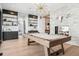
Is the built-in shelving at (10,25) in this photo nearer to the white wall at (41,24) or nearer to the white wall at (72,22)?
the white wall at (41,24)

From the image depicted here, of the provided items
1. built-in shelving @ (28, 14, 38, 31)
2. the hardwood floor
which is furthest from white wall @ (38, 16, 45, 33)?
the hardwood floor

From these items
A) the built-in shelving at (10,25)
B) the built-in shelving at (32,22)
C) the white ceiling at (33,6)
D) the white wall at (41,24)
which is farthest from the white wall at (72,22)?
the built-in shelving at (10,25)

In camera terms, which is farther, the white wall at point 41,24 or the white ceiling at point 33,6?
the white wall at point 41,24

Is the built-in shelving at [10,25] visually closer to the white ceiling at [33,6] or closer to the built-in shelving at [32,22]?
the white ceiling at [33,6]

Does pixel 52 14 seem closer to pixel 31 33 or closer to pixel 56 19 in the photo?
pixel 56 19

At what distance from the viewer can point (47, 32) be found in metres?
2.04

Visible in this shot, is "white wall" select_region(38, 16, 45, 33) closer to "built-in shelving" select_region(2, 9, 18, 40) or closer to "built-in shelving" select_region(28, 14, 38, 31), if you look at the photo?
"built-in shelving" select_region(28, 14, 38, 31)

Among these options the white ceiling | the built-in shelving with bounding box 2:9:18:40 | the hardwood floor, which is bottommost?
the hardwood floor

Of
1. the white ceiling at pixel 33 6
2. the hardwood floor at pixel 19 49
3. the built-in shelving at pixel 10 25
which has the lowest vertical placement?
the hardwood floor at pixel 19 49

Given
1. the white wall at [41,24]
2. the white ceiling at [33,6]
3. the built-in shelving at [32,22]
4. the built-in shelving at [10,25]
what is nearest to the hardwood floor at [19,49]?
the built-in shelving at [10,25]

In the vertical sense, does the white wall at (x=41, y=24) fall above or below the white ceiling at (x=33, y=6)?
below

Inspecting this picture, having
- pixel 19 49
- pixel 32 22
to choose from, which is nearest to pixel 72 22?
pixel 32 22

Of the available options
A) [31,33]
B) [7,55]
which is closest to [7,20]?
[31,33]

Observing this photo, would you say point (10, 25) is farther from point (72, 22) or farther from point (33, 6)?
point (72, 22)
